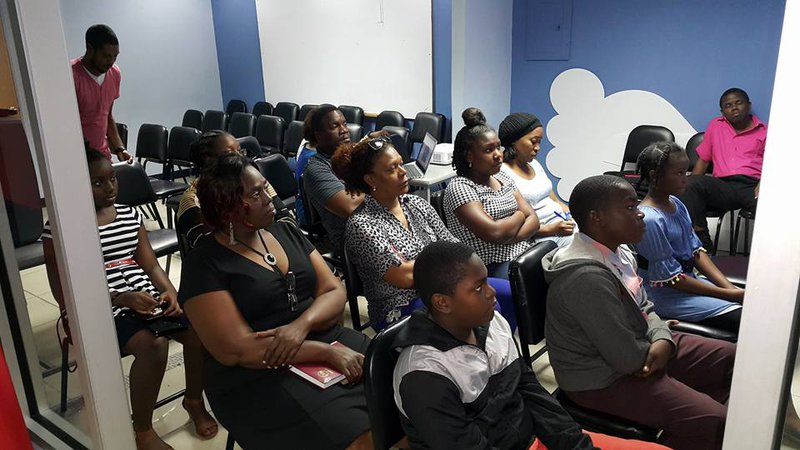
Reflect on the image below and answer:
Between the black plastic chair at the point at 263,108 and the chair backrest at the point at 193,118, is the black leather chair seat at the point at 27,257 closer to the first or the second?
the black plastic chair at the point at 263,108

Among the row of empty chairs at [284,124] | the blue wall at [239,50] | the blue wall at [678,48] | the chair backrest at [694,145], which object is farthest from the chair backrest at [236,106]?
the chair backrest at [694,145]

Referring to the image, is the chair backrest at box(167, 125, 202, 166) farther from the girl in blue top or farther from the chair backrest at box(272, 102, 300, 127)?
the girl in blue top

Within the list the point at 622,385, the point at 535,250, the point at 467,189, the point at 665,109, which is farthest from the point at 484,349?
the point at 665,109

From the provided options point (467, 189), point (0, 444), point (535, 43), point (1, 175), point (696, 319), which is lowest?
point (696, 319)

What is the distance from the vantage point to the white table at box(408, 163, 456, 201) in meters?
3.80

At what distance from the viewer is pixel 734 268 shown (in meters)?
2.62

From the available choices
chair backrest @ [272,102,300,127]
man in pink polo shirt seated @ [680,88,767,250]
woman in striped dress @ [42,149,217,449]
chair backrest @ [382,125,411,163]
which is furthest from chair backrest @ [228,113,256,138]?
man in pink polo shirt seated @ [680,88,767,250]

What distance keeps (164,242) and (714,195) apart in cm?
350

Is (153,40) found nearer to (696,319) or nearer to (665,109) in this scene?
(665,109)

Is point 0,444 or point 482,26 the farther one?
point 482,26

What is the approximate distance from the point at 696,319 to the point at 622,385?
78 centimetres

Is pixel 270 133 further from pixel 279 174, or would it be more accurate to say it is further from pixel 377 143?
pixel 377 143

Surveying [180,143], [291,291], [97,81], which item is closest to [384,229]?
[291,291]

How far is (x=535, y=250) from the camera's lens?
83.3 inches
